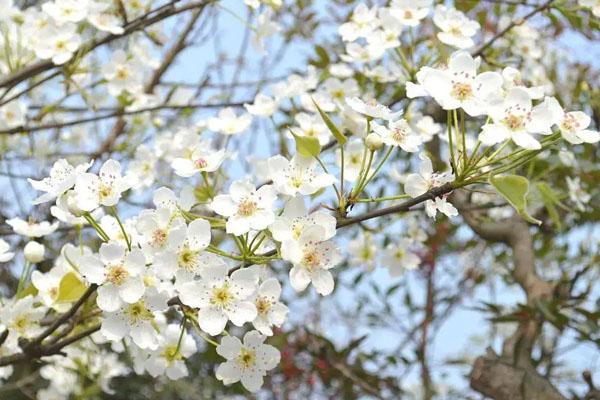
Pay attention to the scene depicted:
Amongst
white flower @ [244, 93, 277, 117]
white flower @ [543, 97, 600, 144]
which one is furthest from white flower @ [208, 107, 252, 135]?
white flower @ [543, 97, 600, 144]

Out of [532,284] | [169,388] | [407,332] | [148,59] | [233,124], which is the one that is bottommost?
[169,388]

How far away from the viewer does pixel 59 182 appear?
1.07 metres

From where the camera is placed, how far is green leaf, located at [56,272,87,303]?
1.18 m

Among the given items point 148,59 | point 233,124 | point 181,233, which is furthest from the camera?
point 148,59

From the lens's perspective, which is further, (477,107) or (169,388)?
(169,388)

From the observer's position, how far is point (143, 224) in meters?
1.01

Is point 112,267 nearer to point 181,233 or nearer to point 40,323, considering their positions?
point 181,233

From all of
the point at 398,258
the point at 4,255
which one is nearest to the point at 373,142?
the point at 4,255

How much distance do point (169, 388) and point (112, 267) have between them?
2782 mm

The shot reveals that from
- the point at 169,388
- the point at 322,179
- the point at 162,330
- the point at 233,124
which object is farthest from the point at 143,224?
the point at 169,388

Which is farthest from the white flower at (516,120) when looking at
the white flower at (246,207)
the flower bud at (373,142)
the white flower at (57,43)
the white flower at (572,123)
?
the white flower at (57,43)

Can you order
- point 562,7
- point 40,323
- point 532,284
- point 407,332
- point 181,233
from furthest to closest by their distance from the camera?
point 407,332, point 532,284, point 562,7, point 40,323, point 181,233

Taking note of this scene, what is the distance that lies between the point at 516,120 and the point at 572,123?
109mm

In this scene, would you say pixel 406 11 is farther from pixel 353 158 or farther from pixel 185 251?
pixel 185 251
